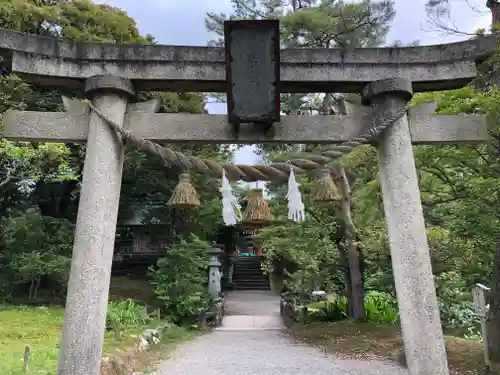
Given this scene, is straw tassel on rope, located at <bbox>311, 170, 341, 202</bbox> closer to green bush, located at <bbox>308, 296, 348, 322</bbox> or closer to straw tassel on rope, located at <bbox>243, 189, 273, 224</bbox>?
straw tassel on rope, located at <bbox>243, 189, 273, 224</bbox>

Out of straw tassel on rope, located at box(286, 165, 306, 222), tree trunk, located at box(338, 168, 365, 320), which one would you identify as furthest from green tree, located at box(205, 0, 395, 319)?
straw tassel on rope, located at box(286, 165, 306, 222)

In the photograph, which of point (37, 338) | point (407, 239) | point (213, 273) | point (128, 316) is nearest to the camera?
point (407, 239)

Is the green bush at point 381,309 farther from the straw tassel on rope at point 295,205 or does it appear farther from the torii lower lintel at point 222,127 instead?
the straw tassel on rope at point 295,205

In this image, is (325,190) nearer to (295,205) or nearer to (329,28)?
(295,205)

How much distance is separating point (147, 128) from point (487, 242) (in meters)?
5.17

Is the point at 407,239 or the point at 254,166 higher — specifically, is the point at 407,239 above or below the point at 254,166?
below

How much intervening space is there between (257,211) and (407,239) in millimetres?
1386

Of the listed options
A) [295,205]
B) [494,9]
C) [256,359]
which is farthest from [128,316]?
[494,9]

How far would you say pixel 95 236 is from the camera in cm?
377

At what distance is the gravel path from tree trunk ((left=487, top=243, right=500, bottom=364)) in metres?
1.95

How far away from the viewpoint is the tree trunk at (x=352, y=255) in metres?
10.9

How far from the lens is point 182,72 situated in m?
4.18

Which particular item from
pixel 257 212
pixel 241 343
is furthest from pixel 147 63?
pixel 241 343

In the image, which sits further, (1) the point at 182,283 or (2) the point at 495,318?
(1) the point at 182,283
